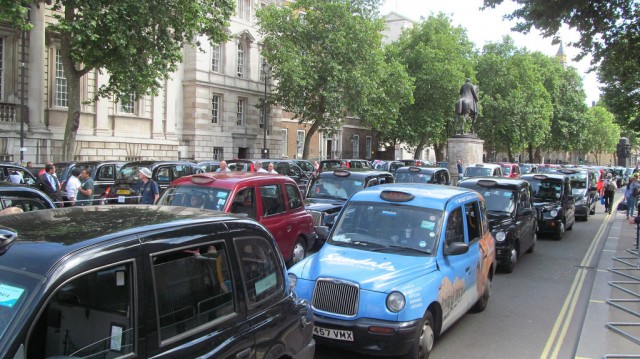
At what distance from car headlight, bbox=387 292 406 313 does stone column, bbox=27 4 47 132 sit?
84.9ft

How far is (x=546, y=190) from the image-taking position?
15852 mm

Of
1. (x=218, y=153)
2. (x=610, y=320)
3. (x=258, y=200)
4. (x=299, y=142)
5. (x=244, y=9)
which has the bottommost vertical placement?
(x=610, y=320)

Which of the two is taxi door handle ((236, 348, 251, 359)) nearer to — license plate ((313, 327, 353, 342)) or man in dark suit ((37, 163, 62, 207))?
license plate ((313, 327, 353, 342))

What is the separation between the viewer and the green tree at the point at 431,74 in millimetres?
44656

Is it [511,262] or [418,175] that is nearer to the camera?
[511,262]

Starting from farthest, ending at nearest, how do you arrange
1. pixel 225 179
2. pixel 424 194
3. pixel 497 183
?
pixel 497 183, pixel 225 179, pixel 424 194

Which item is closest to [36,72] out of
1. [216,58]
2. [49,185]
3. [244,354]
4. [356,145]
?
[216,58]

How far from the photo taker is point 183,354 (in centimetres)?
283

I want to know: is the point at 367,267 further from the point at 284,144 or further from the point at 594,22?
the point at 284,144

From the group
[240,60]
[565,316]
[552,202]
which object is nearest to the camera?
[565,316]

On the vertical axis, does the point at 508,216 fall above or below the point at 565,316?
above

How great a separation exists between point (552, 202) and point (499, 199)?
457 cm

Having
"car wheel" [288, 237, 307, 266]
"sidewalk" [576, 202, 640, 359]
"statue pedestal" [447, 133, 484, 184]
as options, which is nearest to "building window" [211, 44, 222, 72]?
"statue pedestal" [447, 133, 484, 184]

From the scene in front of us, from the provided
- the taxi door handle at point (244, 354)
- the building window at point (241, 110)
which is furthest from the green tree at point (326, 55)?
the taxi door handle at point (244, 354)
